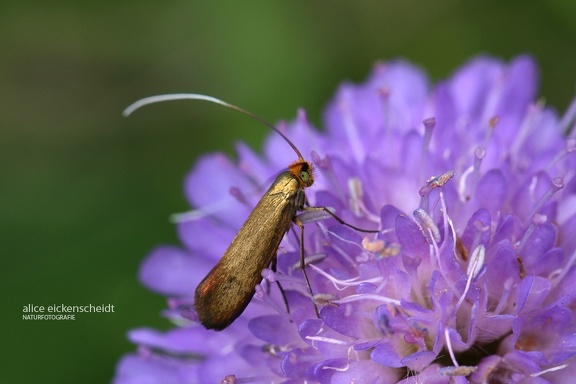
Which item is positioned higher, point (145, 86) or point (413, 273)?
point (145, 86)

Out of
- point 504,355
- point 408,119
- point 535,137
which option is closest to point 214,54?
point 408,119

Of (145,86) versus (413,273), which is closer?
(413,273)

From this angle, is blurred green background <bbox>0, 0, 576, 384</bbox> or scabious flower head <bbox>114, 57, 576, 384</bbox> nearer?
scabious flower head <bbox>114, 57, 576, 384</bbox>

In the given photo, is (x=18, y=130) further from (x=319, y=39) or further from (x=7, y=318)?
(x=319, y=39)

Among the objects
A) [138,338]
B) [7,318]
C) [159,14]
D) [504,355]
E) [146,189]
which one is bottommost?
[504,355]

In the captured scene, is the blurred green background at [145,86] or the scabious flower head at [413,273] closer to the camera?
the scabious flower head at [413,273]
